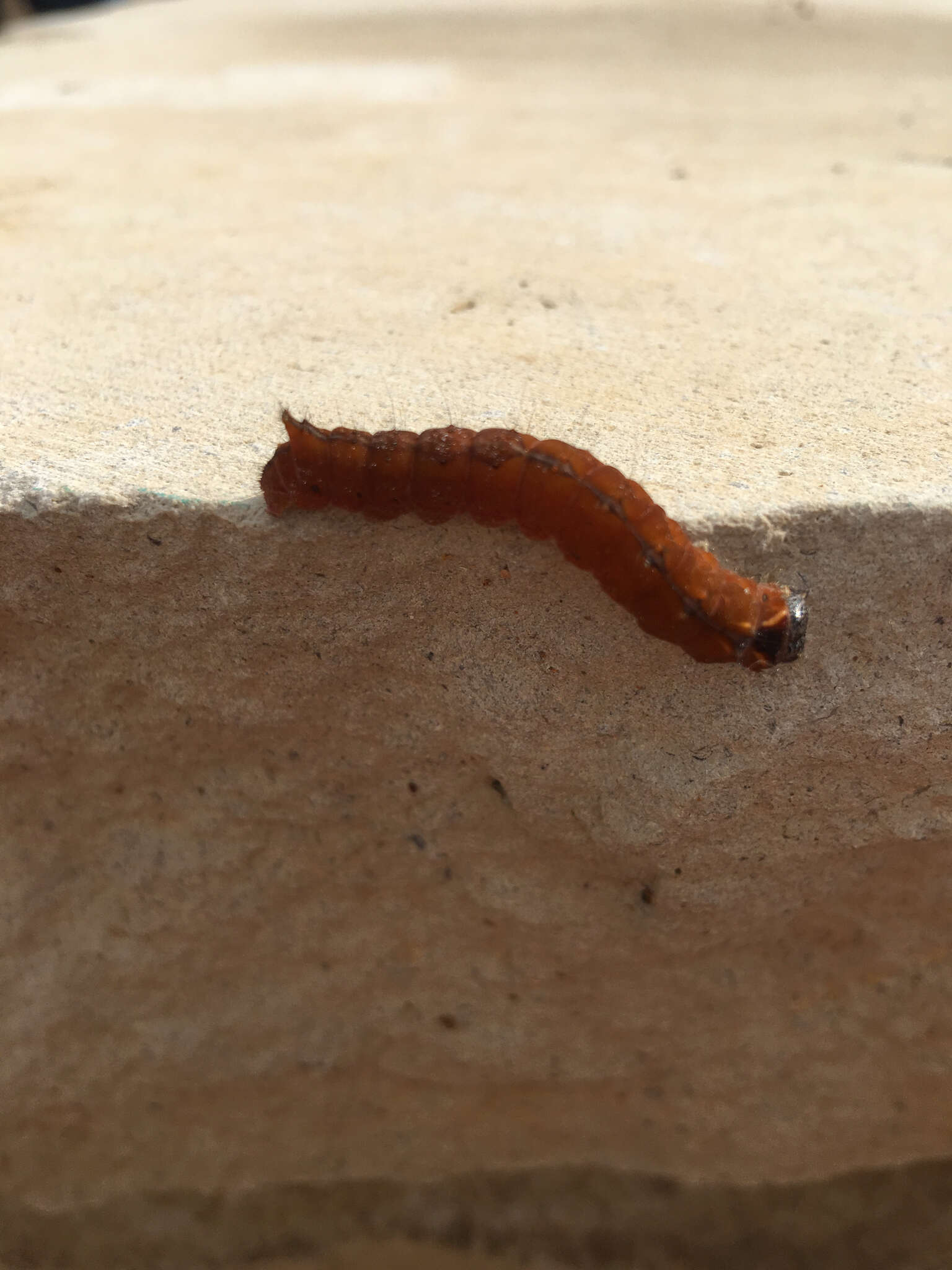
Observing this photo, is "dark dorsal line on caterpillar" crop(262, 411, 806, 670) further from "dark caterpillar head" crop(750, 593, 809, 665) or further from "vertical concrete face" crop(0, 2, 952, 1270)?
"vertical concrete face" crop(0, 2, 952, 1270)

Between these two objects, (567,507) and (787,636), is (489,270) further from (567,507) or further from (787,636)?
(787,636)

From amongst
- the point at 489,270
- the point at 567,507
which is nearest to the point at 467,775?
the point at 567,507

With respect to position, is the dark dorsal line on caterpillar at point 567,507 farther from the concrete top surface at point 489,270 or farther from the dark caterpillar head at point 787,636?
the concrete top surface at point 489,270

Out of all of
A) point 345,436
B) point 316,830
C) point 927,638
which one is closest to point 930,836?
point 927,638

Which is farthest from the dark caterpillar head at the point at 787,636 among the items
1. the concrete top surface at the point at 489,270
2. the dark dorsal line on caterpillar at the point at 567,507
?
the concrete top surface at the point at 489,270

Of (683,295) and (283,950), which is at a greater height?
(683,295)

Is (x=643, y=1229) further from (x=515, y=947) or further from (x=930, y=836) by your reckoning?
(x=930, y=836)

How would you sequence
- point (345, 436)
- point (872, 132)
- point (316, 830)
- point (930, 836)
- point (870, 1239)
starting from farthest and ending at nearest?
point (872, 132) → point (870, 1239) → point (316, 830) → point (930, 836) → point (345, 436)
